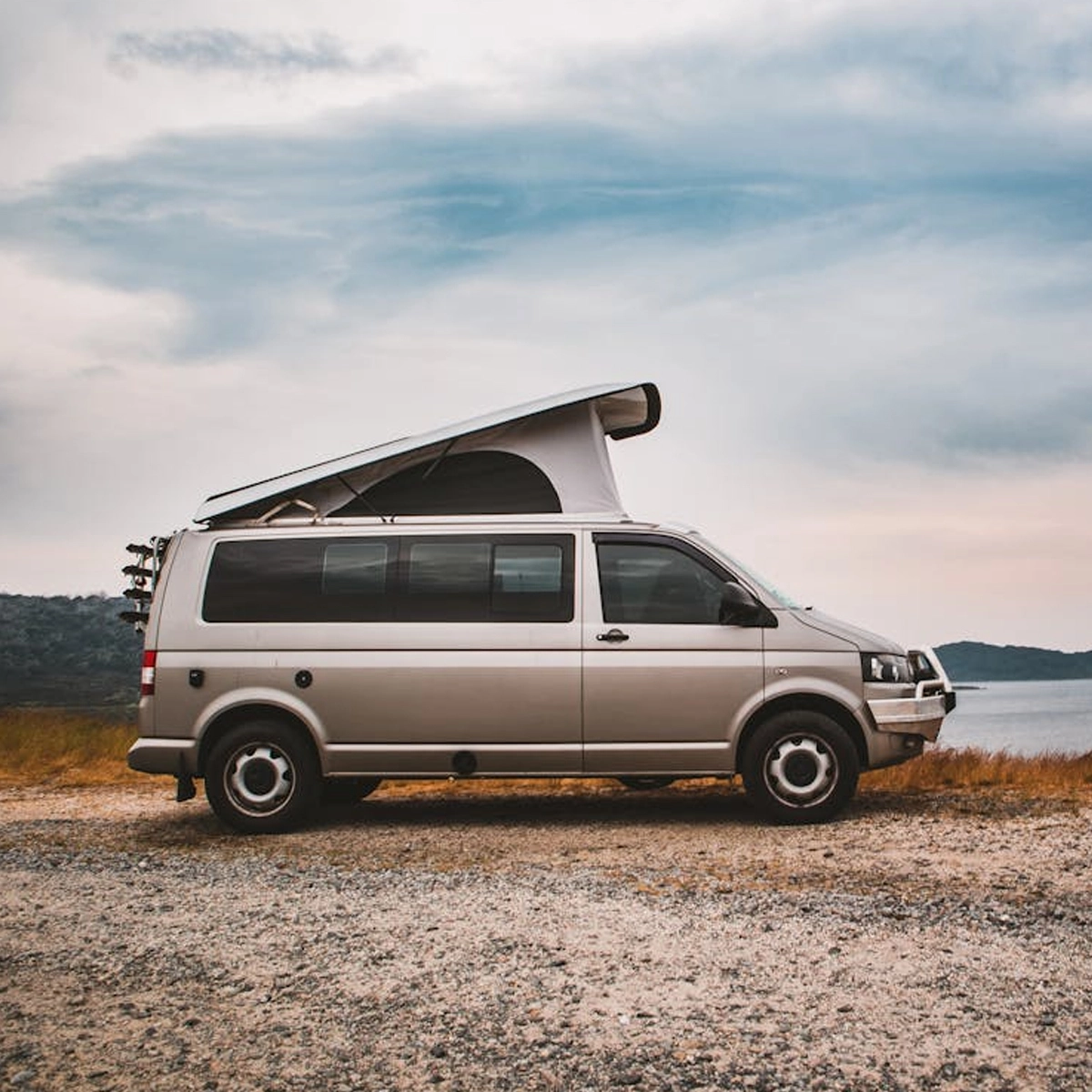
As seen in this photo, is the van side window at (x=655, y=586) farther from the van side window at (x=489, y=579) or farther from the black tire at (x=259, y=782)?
the black tire at (x=259, y=782)

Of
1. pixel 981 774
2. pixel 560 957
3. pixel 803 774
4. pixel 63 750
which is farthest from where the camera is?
pixel 63 750

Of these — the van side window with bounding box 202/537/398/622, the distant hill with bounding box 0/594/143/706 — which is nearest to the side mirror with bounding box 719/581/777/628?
the van side window with bounding box 202/537/398/622

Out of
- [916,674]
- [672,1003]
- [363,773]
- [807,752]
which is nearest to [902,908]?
[672,1003]

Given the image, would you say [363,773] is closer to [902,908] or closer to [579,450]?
[579,450]

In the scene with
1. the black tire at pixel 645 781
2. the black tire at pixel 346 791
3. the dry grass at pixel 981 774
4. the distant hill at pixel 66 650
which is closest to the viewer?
the black tire at pixel 645 781

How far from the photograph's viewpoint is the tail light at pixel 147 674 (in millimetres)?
9336

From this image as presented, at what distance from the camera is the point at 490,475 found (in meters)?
10.0

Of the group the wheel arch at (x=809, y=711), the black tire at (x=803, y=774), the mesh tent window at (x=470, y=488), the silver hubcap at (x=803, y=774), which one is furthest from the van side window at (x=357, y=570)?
the silver hubcap at (x=803, y=774)

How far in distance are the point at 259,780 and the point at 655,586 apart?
3189mm

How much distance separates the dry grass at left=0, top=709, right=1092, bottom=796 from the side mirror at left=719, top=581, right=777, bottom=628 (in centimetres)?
293

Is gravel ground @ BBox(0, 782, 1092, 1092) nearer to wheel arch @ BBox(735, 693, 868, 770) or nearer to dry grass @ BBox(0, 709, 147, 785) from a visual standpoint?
wheel arch @ BBox(735, 693, 868, 770)

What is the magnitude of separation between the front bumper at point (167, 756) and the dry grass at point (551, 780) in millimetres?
3185

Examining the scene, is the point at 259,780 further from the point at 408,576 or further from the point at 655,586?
the point at 655,586

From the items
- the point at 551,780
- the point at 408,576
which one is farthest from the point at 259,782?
the point at 551,780
